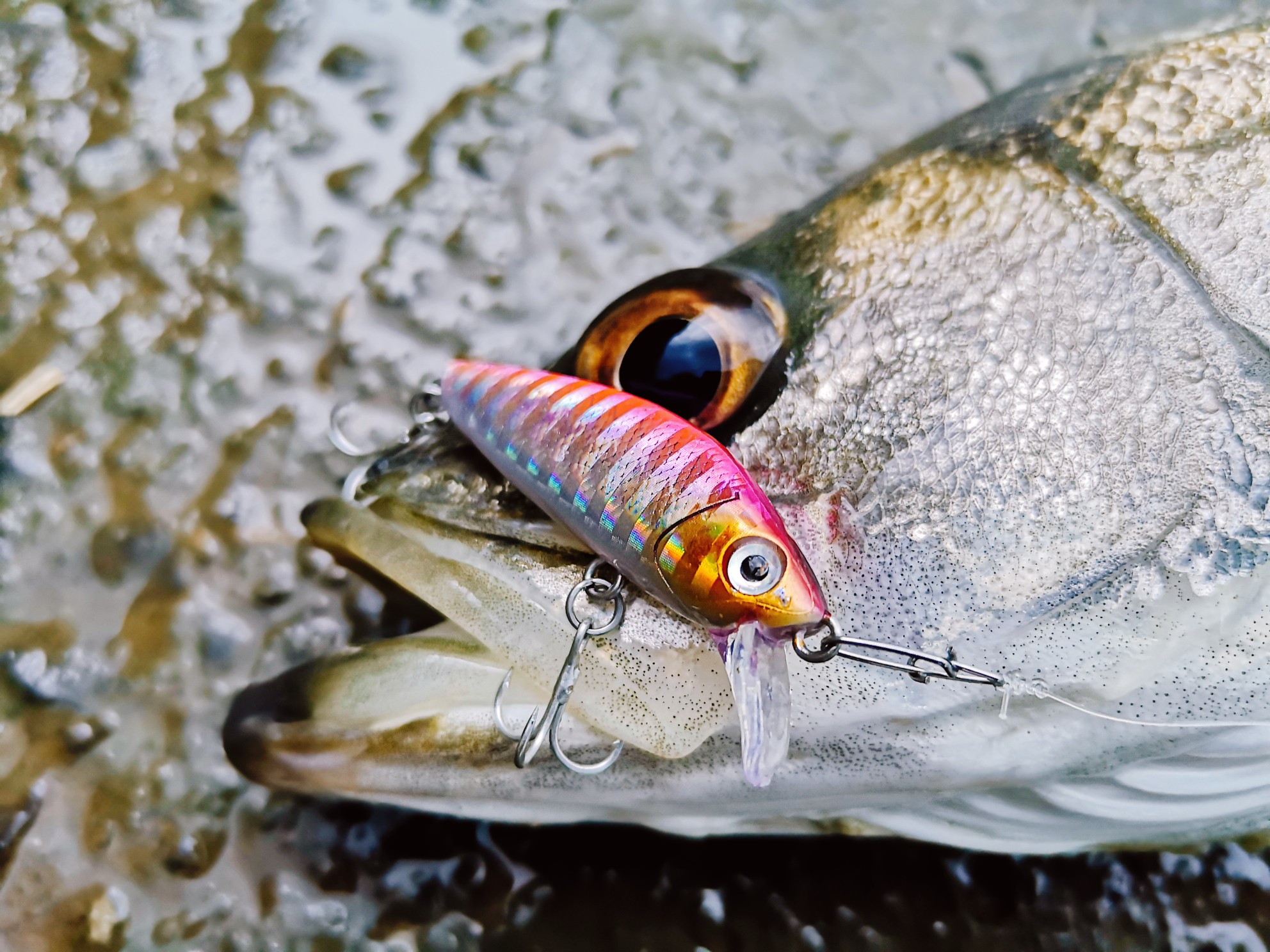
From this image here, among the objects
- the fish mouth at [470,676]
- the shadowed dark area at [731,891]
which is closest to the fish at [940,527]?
the fish mouth at [470,676]

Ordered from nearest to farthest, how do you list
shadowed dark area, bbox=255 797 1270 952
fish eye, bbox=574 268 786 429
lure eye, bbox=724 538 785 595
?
lure eye, bbox=724 538 785 595 → fish eye, bbox=574 268 786 429 → shadowed dark area, bbox=255 797 1270 952

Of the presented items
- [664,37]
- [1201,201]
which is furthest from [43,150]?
[1201,201]

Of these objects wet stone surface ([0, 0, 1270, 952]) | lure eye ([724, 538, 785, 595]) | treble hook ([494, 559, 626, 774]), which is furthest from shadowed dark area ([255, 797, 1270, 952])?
lure eye ([724, 538, 785, 595])

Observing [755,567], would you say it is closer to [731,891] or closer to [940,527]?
[940,527]

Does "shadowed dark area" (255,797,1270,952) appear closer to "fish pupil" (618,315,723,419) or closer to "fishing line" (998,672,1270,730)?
"fishing line" (998,672,1270,730)

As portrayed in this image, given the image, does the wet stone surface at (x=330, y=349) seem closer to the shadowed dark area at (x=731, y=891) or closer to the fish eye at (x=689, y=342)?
the shadowed dark area at (x=731, y=891)

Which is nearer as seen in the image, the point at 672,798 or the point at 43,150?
the point at 672,798

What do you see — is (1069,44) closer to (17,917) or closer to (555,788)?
(555,788)
